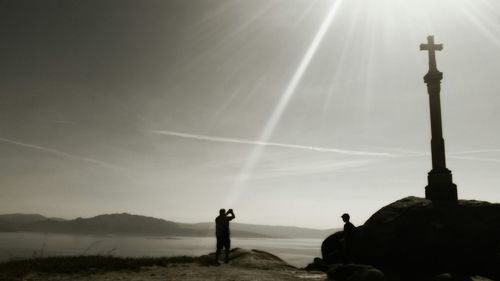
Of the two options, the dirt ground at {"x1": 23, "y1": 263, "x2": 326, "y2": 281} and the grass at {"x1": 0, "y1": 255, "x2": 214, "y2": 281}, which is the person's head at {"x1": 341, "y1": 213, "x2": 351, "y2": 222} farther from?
the grass at {"x1": 0, "y1": 255, "x2": 214, "y2": 281}

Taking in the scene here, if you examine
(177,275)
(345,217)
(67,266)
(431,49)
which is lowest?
(177,275)

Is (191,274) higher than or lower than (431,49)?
lower

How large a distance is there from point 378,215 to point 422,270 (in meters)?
2.84

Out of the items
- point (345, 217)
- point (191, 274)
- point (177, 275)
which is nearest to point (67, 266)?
point (177, 275)

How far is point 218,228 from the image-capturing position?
15656 mm

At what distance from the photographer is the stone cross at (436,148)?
1828 centimetres

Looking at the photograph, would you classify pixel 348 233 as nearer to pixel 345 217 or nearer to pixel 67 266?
pixel 345 217

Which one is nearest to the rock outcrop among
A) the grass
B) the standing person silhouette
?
the standing person silhouette

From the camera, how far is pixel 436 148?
19391 millimetres

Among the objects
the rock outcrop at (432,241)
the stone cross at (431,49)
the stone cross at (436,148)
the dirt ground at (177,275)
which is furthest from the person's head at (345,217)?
the stone cross at (431,49)

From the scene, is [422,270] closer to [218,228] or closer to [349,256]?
[349,256]

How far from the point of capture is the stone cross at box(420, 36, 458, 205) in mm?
18281

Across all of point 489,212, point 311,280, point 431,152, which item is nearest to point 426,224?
point 489,212

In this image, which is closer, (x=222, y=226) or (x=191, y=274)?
(x=191, y=274)
